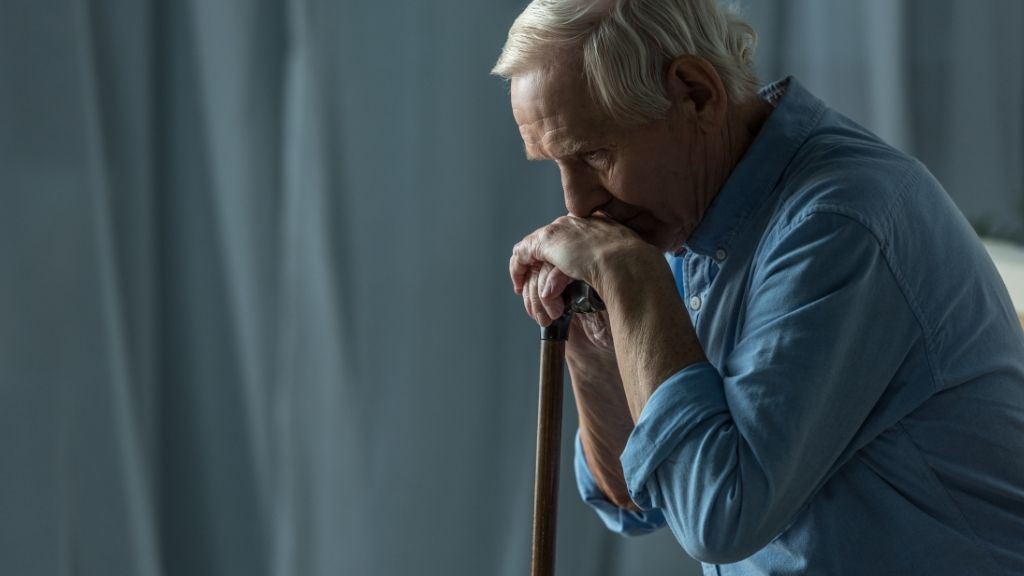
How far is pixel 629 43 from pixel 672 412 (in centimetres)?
36

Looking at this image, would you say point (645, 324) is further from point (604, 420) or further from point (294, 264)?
point (294, 264)

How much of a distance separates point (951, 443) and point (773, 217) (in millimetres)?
270

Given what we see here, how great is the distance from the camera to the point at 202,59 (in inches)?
80.8

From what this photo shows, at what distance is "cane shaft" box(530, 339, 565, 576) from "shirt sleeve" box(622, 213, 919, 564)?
0.26 m

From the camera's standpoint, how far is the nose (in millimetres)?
1193

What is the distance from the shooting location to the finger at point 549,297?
48.5 inches

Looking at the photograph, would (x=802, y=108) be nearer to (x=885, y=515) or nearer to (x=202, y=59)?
(x=885, y=515)

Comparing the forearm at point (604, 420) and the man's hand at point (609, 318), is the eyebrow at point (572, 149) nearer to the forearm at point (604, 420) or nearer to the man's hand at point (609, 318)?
the man's hand at point (609, 318)

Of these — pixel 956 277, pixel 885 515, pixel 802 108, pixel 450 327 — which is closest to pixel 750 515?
pixel 885 515

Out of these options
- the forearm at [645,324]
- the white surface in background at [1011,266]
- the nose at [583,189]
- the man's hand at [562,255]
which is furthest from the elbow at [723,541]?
the white surface in background at [1011,266]

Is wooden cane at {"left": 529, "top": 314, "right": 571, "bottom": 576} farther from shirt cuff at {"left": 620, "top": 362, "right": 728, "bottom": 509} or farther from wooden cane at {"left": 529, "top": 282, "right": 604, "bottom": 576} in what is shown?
shirt cuff at {"left": 620, "top": 362, "right": 728, "bottom": 509}

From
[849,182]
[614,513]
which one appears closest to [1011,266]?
[614,513]

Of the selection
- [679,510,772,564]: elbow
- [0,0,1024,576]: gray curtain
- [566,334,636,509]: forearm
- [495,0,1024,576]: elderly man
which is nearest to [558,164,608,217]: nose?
[495,0,1024,576]: elderly man

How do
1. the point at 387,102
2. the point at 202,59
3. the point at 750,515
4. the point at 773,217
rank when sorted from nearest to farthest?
the point at 750,515 → the point at 773,217 → the point at 202,59 → the point at 387,102
